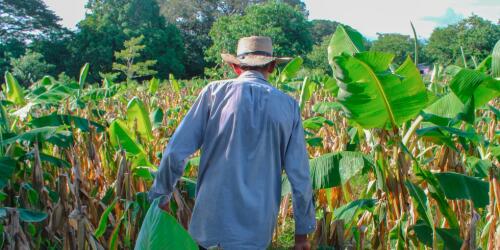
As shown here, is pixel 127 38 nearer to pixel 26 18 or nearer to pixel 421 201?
pixel 26 18

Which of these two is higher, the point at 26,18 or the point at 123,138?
the point at 26,18

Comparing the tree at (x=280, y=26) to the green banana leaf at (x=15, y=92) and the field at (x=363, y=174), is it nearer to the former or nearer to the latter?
the green banana leaf at (x=15, y=92)

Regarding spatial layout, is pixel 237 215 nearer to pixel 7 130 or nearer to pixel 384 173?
pixel 384 173

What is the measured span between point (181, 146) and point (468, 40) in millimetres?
23127

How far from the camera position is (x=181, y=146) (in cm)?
245

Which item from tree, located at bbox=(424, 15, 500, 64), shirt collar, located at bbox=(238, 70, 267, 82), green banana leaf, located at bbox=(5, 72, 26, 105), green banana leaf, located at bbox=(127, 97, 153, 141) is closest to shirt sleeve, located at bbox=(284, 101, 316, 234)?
shirt collar, located at bbox=(238, 70, 267, 82)

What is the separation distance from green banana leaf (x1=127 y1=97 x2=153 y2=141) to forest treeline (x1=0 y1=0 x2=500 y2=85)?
60.1 ft

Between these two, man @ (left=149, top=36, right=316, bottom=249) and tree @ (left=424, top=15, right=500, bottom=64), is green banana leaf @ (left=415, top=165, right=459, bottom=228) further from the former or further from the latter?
tree @ (left=424, top=15, right=500, bottom=64)

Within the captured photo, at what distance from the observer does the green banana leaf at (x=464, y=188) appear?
9.41 ft

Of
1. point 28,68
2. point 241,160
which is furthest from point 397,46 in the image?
point 241,160

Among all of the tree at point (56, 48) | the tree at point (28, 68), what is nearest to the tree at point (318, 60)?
the tree at point (28, 68)

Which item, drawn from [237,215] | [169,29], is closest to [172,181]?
[237,215]

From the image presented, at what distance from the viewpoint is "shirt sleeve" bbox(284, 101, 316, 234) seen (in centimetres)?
244

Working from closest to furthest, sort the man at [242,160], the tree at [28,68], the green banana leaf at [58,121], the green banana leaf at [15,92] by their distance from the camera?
the man at [242,160] < the green banana leaf at [58,121] < the green banana leaf at [15,92] < the tree at [28,68]
